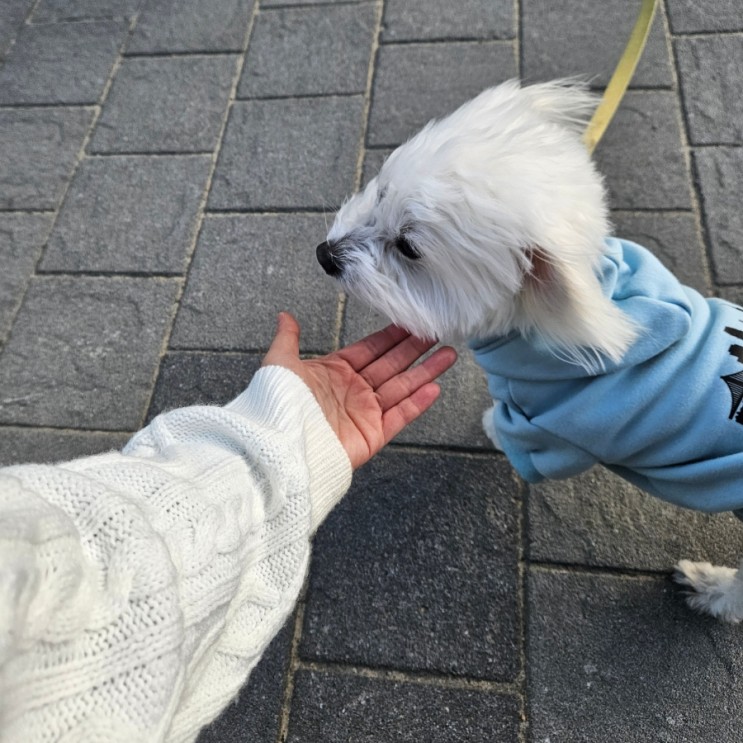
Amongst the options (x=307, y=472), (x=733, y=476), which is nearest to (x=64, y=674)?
(x=307, y=472)

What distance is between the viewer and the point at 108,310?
2.46m

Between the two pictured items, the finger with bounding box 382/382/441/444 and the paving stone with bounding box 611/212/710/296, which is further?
the paving stone with bounding box 611/212/710/296

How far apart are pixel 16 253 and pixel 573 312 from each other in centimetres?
239

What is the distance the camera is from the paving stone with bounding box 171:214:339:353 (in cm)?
236

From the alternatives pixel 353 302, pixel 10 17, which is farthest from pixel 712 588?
pixel 10 17

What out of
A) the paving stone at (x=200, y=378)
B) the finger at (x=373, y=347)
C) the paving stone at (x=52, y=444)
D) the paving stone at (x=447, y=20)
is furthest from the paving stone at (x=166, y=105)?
the finger at (x=373, y=347)

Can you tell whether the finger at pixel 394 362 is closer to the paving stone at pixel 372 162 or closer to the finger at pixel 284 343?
the finger at pixel 284 343

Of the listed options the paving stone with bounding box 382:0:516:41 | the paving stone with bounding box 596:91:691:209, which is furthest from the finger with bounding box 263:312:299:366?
the paving stone with bounding box 382:0:516:41

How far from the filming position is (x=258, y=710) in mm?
1766

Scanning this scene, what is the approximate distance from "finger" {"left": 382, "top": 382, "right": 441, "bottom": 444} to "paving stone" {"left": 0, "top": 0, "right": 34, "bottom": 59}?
3.05m

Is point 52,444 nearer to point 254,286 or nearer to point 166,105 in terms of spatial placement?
point 254,286

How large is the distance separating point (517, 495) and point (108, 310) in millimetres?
1716

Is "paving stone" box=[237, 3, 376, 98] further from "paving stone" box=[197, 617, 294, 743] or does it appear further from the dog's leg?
"paving stone" box=[197, 617, 294, 743]

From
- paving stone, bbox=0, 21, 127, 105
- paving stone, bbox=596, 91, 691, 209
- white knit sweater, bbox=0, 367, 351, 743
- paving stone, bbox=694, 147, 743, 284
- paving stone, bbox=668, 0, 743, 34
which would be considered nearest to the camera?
white knit sweater, bbox=0, 367, 351, 743
